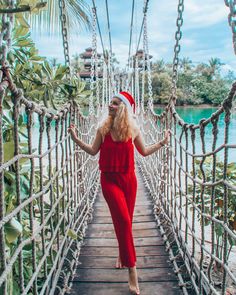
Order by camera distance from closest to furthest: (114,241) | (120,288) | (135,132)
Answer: (120,288) → (135,132) → (114,241)

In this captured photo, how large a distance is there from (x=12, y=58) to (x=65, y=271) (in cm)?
95

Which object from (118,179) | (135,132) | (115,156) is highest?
(135,132)

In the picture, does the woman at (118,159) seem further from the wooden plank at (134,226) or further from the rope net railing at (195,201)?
the wooden plank at (134,226)

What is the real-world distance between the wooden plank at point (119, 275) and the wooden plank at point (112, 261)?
4cm

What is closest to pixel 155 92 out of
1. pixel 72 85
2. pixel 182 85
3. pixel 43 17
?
pixel 182 85

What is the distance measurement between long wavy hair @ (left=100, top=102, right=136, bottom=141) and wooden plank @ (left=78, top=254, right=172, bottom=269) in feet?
1.99

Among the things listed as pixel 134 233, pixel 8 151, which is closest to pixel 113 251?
pixel 134 233

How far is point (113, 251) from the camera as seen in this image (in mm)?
1993

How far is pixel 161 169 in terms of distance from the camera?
248 cm

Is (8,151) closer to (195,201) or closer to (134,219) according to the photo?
(195,201)

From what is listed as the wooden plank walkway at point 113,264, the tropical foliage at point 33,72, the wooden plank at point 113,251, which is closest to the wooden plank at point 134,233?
the wooden plank walkway at point 113,264

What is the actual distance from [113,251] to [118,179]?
1.58ft

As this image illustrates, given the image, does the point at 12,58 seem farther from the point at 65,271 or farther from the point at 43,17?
the point at 43,17

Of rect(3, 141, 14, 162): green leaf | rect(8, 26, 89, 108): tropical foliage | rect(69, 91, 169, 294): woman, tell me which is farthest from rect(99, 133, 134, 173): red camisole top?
rect(3, 141, 14, 162): green leaf
